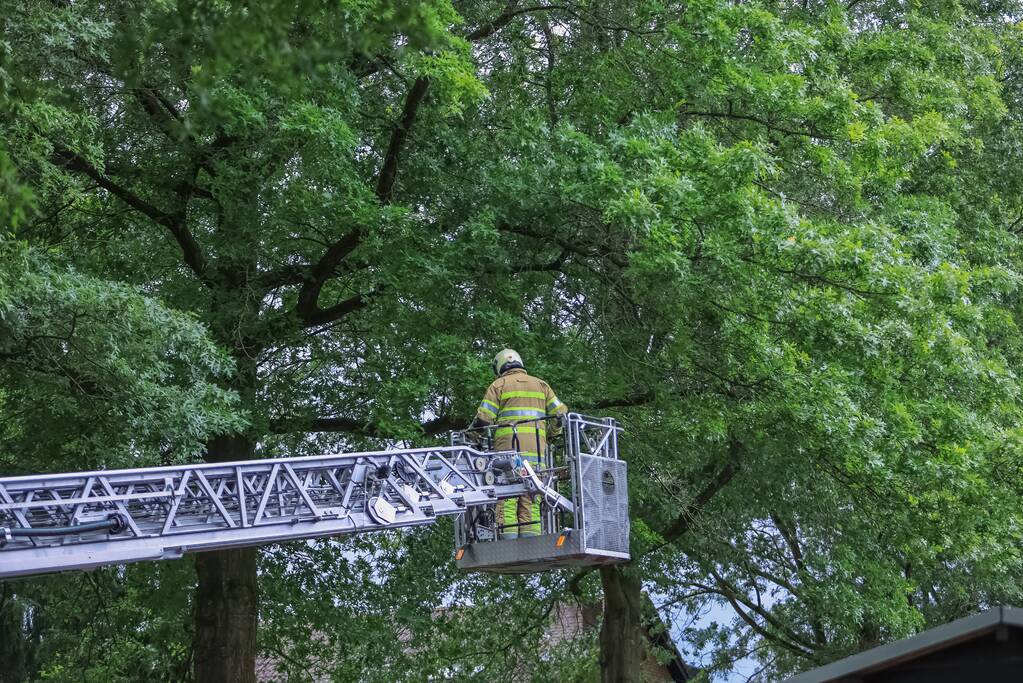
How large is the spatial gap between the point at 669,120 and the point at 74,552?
935 centimetres

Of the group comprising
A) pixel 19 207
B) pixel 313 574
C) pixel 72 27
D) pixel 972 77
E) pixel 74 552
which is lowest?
pixel 74 552

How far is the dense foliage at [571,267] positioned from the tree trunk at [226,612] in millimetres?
105

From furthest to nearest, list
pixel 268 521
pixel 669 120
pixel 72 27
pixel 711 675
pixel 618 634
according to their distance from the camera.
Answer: pixel 711 675
pixel 618 634
pixel 669 120
pixel 72 27
pixel 268 521

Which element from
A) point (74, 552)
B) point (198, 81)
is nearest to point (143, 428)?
point (74, 552)

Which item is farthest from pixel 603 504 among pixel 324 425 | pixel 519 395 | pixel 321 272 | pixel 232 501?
pixel 324 425

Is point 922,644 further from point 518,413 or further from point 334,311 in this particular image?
point 334,311

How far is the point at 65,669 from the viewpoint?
23656 millimetres

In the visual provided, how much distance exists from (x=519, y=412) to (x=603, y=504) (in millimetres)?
1004

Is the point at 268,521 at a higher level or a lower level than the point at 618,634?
lower

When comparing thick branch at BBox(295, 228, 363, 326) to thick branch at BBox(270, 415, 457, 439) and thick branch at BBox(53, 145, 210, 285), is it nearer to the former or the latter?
thick branch at BBox(53, 145, 210, 285)

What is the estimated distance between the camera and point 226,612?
1797 cm

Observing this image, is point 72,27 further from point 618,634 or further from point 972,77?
point 618,634

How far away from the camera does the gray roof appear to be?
5.91m

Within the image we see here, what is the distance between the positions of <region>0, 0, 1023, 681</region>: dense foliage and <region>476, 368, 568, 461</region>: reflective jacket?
2.97 metres
